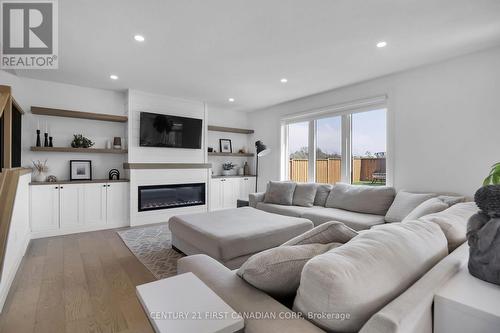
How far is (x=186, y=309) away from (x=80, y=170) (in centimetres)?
438

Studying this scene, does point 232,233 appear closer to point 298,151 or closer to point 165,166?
point 165,166

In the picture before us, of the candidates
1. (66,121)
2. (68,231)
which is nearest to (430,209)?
(68,231)

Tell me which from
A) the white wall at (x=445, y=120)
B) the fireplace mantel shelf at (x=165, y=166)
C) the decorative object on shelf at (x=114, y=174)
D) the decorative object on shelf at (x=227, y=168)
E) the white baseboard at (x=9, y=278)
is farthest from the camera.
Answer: the decorative object on shelf at (x=227, y=168)

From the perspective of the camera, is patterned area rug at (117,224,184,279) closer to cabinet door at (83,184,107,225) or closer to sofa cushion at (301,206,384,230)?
cabinet door at (83,184,107,225)

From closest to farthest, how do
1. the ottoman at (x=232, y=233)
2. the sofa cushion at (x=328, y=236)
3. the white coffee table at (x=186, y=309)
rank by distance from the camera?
the white coffee table at (x=186, y=309) → the sofa cushion at (x=328, y=236) → the ottoman at (x=232, y=233)

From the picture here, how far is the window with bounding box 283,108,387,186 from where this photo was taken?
394 centimetres

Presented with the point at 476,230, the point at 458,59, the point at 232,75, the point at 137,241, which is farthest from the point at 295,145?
the point at 476,230

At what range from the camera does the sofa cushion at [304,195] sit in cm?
407

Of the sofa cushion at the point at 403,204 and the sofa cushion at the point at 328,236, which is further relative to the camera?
the sofa cushion at the point at 403,204

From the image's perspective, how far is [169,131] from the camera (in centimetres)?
480

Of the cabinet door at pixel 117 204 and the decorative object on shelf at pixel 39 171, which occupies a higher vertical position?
the decorative object on shelf at pixel 39 171

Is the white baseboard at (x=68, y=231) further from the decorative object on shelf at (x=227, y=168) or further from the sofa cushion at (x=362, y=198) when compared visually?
the sofa cushion at (x=362, y=198)

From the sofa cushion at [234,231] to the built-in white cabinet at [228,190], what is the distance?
232 cm

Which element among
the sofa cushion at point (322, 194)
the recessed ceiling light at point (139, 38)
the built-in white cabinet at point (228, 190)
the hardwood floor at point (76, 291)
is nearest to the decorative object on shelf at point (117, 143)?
the hardwood floor at point (76, 291)
